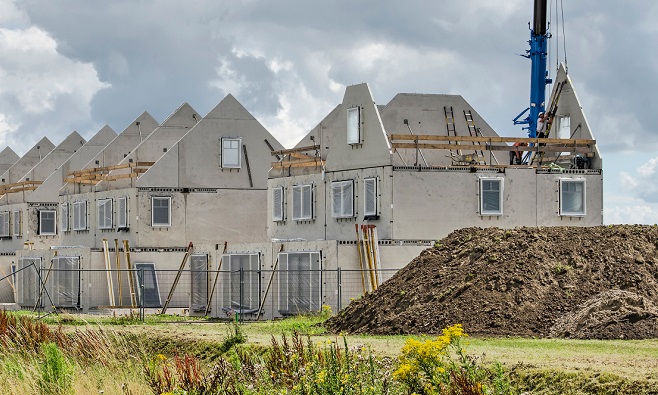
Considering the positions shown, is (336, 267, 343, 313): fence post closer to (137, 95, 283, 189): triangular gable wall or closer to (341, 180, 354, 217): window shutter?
(341, 180, 354, 217): window shutter

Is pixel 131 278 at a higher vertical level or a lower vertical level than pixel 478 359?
lower

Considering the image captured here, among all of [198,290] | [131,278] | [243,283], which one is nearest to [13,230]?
[131,278]

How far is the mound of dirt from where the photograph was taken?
2675cm

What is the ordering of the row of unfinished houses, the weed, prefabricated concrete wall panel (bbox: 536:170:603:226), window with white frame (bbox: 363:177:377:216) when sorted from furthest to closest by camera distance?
prefabricated concrete wall panel (bbox: 536:170:603:226) < window with white frame (bbox: 363:177:377:216) < the row of unfinished houses < the weed

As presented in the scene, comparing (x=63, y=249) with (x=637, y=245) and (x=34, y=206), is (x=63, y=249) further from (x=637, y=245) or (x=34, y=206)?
(x=637, y=245)

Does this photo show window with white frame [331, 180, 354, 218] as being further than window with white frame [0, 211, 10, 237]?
No

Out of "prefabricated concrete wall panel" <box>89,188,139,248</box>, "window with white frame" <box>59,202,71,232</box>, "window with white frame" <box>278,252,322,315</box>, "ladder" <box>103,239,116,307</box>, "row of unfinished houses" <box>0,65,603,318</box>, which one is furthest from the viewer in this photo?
"window with white frame" <box>59,202,71,232</box>

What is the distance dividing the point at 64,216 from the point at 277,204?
17.0 metres

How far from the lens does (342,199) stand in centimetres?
4566

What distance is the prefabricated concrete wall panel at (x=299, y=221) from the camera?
155 feet

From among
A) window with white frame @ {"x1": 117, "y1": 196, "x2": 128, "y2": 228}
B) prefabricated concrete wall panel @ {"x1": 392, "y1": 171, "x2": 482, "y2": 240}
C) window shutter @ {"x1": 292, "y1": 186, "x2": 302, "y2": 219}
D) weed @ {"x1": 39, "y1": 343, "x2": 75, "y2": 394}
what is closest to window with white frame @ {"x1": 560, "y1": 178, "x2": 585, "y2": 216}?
prefabricated concrete wall panel @ {"x1": 392, "y1": 171, "x2": 482, "y2": 240}

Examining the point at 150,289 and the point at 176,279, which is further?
the point at 150,289

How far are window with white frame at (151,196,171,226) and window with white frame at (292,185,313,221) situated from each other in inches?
331

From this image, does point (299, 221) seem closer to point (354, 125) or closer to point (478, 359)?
point (354, 125)
